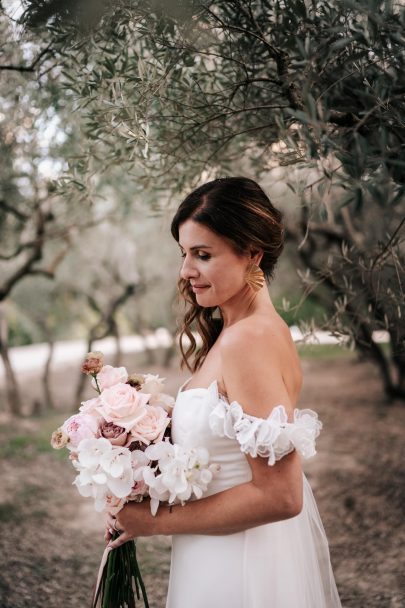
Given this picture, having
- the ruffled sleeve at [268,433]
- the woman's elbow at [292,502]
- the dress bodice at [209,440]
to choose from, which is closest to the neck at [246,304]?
the dress bodice at [209,440]

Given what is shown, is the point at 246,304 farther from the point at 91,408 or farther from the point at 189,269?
the point at 91,408

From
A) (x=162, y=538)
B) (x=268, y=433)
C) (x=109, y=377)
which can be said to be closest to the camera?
(x=268, y=433)

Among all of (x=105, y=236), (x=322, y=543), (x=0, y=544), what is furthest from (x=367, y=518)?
(x=105, y=236)

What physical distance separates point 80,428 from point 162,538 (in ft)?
15.3

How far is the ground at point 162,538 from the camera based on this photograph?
16.4 ft

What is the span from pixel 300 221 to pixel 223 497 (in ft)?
22.3

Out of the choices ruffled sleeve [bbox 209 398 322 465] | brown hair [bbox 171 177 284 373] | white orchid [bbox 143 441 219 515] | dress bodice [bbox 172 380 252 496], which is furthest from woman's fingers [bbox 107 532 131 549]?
brown hair [bbox 171 177 284 373]

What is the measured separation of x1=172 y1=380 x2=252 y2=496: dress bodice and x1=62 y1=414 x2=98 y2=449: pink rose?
12.7 inches

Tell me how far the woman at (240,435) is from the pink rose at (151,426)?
0.20ft

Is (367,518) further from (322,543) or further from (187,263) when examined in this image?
(187,263)

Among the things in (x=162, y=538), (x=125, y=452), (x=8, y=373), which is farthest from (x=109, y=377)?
(x=8, y=373)

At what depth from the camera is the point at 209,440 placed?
216cm

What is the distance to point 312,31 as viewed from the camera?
2.51 m

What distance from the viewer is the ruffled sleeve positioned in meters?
1.92
